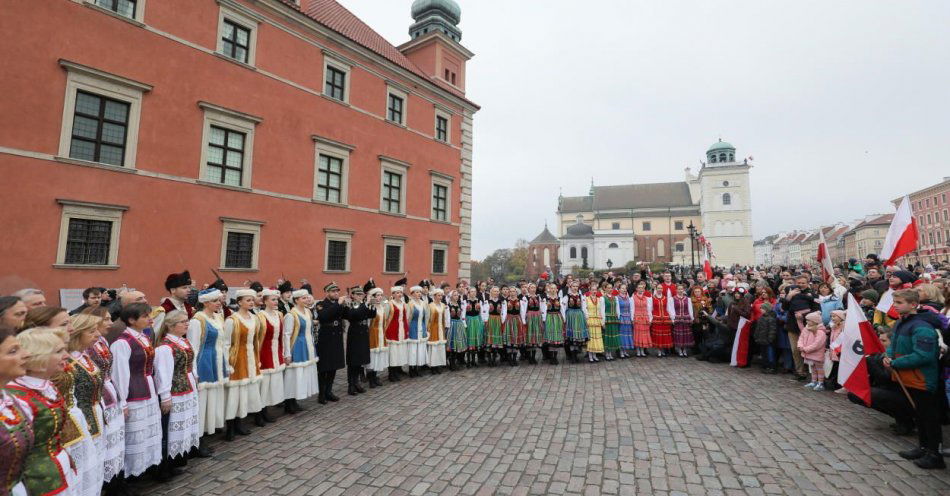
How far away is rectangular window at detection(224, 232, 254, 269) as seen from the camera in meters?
13.5

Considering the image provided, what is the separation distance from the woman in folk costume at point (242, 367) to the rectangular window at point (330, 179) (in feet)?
36.0

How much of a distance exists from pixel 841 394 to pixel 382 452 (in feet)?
25.4

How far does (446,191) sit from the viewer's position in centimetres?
2147

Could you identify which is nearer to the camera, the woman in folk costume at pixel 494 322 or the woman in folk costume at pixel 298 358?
the woman in folk costume at pixel 298 358

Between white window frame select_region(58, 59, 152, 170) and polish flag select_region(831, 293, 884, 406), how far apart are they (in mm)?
16122

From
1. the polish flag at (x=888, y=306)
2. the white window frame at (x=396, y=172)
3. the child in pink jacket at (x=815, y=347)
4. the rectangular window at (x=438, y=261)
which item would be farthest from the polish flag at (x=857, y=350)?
the rectangular window at (x=438, y=261)

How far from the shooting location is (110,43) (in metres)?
11.2

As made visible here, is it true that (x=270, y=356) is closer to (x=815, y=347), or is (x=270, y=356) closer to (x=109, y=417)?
(x=109, y=417)

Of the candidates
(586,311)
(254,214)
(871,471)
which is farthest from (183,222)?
(871,471)

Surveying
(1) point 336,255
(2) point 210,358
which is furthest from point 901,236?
(1) point 336,255

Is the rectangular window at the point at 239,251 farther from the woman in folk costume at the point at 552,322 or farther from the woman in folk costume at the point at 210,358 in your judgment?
the woman in folk costume at the point at 552,322

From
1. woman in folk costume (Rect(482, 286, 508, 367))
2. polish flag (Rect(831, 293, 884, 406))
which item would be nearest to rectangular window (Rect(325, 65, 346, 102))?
woman in folk costume (Rect(482, 286, 508, 367))

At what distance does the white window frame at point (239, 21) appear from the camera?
44.4 feet

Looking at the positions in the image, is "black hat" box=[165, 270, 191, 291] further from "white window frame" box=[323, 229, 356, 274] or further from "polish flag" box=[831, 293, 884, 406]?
"white window frame" box=[323, 229, 356, 274]
